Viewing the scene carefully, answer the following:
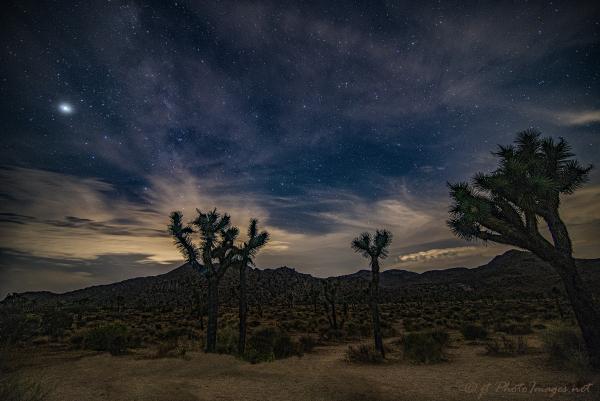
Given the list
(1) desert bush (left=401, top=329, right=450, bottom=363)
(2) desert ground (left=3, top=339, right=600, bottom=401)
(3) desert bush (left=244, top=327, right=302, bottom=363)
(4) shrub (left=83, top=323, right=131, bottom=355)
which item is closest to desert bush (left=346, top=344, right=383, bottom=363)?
(2) desert ground (left=3, top=339, right=600, bottom=401)

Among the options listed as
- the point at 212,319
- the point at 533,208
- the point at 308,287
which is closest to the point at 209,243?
the point at 212,319

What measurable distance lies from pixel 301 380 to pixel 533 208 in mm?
9085

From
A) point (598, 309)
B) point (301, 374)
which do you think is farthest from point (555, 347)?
point (301, 374)

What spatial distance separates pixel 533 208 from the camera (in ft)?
34.7

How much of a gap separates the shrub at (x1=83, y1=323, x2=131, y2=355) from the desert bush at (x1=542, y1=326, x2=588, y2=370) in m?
17.8

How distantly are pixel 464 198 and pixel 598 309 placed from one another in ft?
16.2

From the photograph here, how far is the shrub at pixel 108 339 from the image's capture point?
16461 millimetres

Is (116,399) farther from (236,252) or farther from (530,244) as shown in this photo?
(530,244)

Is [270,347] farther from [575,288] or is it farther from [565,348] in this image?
[575,288]

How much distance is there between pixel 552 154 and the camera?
1141 centimetres

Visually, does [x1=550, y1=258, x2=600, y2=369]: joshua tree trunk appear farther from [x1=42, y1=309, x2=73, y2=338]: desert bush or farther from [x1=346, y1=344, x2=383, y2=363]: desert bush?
[x1=42, y1=309, x2=73, y2=338]: desert bush

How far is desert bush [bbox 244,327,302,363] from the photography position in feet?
46.4

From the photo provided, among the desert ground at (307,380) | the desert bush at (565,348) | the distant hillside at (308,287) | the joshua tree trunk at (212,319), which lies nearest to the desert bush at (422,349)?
the desert ground at (307,380)

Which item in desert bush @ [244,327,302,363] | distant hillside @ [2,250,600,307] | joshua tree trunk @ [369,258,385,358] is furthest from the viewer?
distant hillside @ [2,250,600,307]
